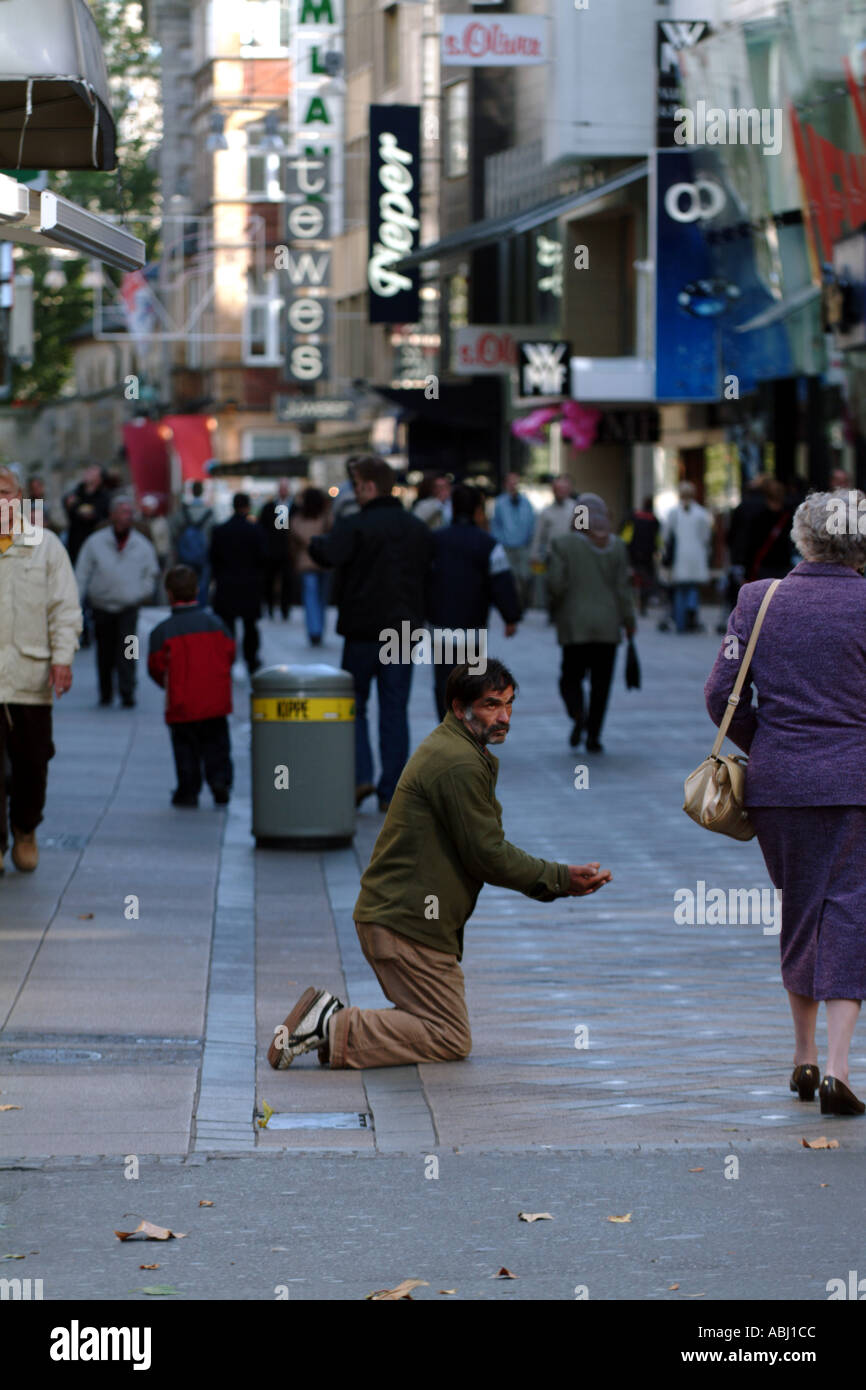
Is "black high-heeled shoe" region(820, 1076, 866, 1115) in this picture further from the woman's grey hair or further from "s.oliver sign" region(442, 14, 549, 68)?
"s.oliver sign" region(442, 14, 549, 68)

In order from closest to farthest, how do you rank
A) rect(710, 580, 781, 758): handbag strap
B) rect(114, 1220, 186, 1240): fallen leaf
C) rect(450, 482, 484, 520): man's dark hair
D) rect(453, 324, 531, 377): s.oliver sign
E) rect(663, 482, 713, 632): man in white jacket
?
1. rect(114, 1220, 186, 1240): fallen leaf
2. rect(710, 580, 781, 758): handbag strap
3. rect(450, 482, 484, 520): man's dark hair
4. rect(663, 482, 713, 632): man in white jacket
5. rect(453, 324, 531, 377): s.oliver sign

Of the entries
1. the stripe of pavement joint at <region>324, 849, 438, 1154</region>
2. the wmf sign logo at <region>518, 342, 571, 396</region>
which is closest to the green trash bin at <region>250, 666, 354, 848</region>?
the stripe of pavement joint at <region>324, 849, 438, 1154</region>

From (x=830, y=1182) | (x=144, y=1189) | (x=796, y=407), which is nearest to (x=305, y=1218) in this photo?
(x=144, y=1189)

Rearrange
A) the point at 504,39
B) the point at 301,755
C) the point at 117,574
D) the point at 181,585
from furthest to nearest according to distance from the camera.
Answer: the point at 504,39 < the point at 117,574 < the point at 181,585 < the point at 301,755

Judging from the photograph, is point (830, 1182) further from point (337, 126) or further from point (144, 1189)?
point (337, 126)

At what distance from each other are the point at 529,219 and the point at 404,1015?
1106 inches

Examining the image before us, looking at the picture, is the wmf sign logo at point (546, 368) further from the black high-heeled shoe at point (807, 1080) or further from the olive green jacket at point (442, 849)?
the black high-heeled shoe at point (807, 1080)

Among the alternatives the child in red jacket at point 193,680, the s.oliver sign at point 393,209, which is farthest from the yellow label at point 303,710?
the s.oliver sign at point 393,209

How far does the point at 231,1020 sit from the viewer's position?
27.6ft

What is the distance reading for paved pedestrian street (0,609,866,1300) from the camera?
5.59 metres

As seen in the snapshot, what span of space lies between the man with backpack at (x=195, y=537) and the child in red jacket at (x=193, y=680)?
50.3 ft

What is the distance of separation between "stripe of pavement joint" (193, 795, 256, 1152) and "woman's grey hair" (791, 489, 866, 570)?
2.24 meters

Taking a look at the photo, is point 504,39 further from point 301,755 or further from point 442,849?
point 442,849

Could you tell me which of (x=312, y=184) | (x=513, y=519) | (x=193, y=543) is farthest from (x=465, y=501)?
(x=312, y=184)
